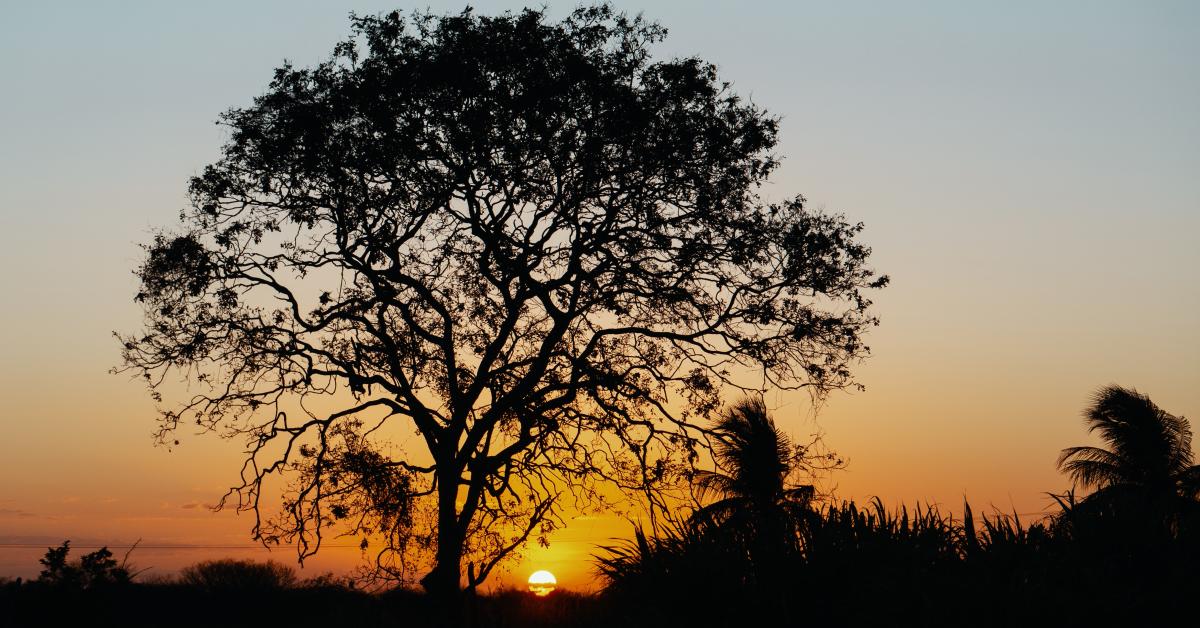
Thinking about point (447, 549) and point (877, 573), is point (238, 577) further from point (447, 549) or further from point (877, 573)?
point (877, 573)

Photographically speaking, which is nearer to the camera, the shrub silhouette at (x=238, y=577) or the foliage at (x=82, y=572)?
the foliage at (x=82, y=572)

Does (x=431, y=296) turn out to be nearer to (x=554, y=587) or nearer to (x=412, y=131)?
(x=412, y=131)

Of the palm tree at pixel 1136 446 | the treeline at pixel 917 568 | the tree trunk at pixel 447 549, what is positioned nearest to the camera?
the treeline at pixel 917 568

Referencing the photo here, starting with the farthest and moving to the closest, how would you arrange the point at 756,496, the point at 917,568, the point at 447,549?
the point at 756,496 → the point at 447,549 → the point at 917,568

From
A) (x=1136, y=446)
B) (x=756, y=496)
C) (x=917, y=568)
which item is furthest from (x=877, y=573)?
(x=1136, y=446)

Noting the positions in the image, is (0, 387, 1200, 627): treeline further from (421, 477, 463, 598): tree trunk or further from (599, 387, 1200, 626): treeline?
(421, 477, 463, 598): tree trunk

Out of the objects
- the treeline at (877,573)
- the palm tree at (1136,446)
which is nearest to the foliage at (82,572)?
the treeline at (877,573)

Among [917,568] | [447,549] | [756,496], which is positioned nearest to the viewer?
[917,568]

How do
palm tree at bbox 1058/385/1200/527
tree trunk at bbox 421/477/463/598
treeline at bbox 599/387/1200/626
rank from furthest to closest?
palm tree at bbox 1058/385/1200/527 < tree trunk at bbox 421/477/463/598 < treeline at bbox 599/387/1200/626

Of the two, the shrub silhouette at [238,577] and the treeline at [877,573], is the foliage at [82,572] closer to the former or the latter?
the treeline at [877,573]

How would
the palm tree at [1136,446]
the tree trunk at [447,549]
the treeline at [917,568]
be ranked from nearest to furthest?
the treeline at [917,568] → the tree trunk at [447,549] → the palm tree at [1136,446]

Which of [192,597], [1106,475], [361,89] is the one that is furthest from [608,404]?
[1106,475]

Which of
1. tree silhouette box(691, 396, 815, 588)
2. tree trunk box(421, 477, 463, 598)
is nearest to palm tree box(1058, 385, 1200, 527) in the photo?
tree silhouette box(691, 396, 815, 588)

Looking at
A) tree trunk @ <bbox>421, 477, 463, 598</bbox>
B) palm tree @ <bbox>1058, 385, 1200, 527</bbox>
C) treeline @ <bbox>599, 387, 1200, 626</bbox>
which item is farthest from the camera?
palm tree @ <bbox>1058, 385, 1200, 527</bbox>
